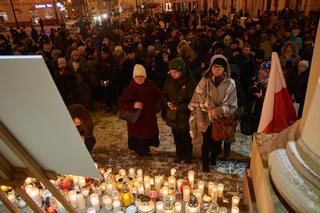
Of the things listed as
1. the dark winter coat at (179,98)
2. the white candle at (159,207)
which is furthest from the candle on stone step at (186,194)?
the dark winter coat at (179,98)

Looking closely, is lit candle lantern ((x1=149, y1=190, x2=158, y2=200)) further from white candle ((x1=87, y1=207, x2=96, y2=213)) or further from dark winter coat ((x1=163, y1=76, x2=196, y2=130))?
dark winter coat ((x1=163, y1=76, x2=196, y2=130))

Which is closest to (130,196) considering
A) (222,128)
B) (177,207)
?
(177,207)

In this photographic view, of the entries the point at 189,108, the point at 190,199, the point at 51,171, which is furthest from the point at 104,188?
the point at 51,171

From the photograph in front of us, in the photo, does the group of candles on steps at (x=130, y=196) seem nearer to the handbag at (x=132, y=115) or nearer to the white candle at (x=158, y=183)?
the white candle at (x=158, y=183)

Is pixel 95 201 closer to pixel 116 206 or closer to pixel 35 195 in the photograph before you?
pixel 116 206

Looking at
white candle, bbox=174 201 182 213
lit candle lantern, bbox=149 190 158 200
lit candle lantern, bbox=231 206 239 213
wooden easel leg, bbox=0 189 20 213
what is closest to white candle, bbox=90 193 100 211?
lit candle lantern, bbox=149 190 158 200

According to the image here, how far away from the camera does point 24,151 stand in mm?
1243

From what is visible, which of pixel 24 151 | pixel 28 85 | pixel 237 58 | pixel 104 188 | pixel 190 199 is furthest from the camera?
pixel 237 58

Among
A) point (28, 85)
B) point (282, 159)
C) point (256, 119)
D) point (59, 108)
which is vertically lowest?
point (256, 119)

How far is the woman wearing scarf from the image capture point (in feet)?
13.4

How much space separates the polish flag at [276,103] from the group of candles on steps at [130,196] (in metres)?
0.94

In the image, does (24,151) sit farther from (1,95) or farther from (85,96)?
(85,96)

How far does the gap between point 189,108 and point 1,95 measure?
11.7 feet

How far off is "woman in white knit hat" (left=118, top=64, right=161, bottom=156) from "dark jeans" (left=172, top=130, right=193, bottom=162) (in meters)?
0.43
